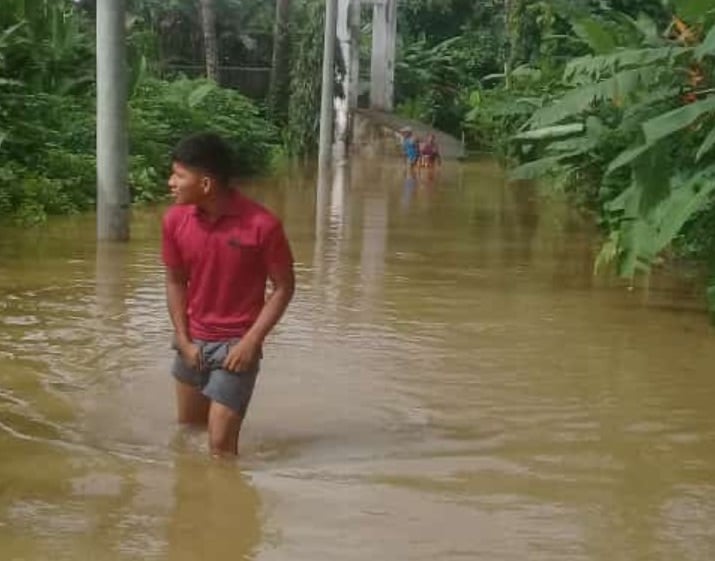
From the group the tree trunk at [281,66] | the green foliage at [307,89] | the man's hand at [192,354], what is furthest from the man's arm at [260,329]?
the tree trunk at [281,66]

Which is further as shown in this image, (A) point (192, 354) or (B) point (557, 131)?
(B) point (557, 131)

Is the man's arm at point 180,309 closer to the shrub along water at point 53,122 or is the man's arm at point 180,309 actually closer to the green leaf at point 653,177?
the green leaf at point 653,177

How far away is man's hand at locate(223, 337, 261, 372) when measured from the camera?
575 centimetres

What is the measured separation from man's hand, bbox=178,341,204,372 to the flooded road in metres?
0.41

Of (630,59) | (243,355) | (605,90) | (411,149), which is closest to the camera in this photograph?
(243,355)

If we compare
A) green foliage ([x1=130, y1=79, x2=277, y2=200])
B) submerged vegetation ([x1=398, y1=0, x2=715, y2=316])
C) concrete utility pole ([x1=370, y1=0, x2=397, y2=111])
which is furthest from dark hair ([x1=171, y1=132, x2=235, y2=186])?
concrete utility pole ([x1=370, y1=0, x2=397, y2=111])

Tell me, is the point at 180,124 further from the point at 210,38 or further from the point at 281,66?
the point at 281,66

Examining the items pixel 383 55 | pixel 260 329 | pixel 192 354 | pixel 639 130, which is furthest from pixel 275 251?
pixel 383 55

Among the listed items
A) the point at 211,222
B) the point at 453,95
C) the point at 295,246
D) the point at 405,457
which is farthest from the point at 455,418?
the point at 453,95

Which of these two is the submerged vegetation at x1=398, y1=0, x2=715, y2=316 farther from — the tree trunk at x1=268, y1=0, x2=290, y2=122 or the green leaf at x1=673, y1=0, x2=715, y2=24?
the tree trunk at x1=268, y1=0, x2=290, y2=122

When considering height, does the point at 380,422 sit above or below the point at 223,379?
below

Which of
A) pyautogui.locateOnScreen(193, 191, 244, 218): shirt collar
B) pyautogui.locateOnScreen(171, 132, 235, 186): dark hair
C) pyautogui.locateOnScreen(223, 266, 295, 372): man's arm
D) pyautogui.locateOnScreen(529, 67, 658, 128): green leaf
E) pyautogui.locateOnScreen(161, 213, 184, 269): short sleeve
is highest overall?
pyautogui.locateOnScreen(529, 67, 658, 128): green leaf

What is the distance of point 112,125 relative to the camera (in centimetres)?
1440

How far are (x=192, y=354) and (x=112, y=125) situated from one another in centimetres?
889
